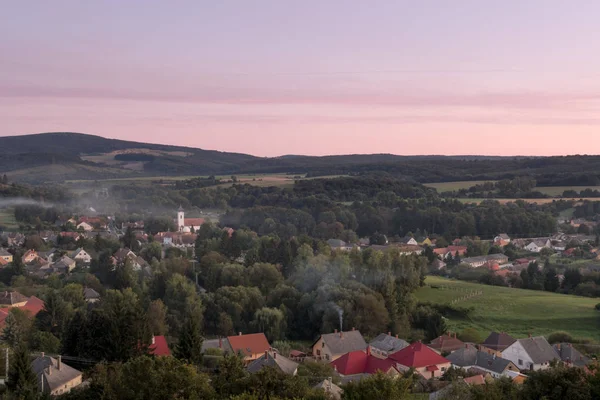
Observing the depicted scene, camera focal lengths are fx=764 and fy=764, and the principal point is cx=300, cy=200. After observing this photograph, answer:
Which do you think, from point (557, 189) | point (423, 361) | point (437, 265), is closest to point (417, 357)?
point (423, 361)

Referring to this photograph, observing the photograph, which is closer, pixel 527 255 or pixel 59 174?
pixel 527 255

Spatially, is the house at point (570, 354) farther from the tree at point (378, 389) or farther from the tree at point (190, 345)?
the tree at point (190, 345)

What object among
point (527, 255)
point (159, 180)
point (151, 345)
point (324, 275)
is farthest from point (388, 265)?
point (159, 180)

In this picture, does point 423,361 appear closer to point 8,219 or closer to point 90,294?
point 90,294

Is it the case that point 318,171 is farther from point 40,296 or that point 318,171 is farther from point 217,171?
point 40,296

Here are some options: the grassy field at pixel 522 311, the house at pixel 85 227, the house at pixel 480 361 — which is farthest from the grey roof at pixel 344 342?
the house at pixel 85 227

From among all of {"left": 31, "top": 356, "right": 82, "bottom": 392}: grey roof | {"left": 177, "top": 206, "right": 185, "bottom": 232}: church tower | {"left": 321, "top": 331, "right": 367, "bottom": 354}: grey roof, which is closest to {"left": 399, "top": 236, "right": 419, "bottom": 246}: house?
{"left": 177, "top": 206, "right": 185, "bottom": 232}: church tower

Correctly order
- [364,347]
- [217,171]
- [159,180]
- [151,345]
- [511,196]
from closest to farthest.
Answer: [151,345]
[364,347]
[511,196]
[159,180]
[217,171]
